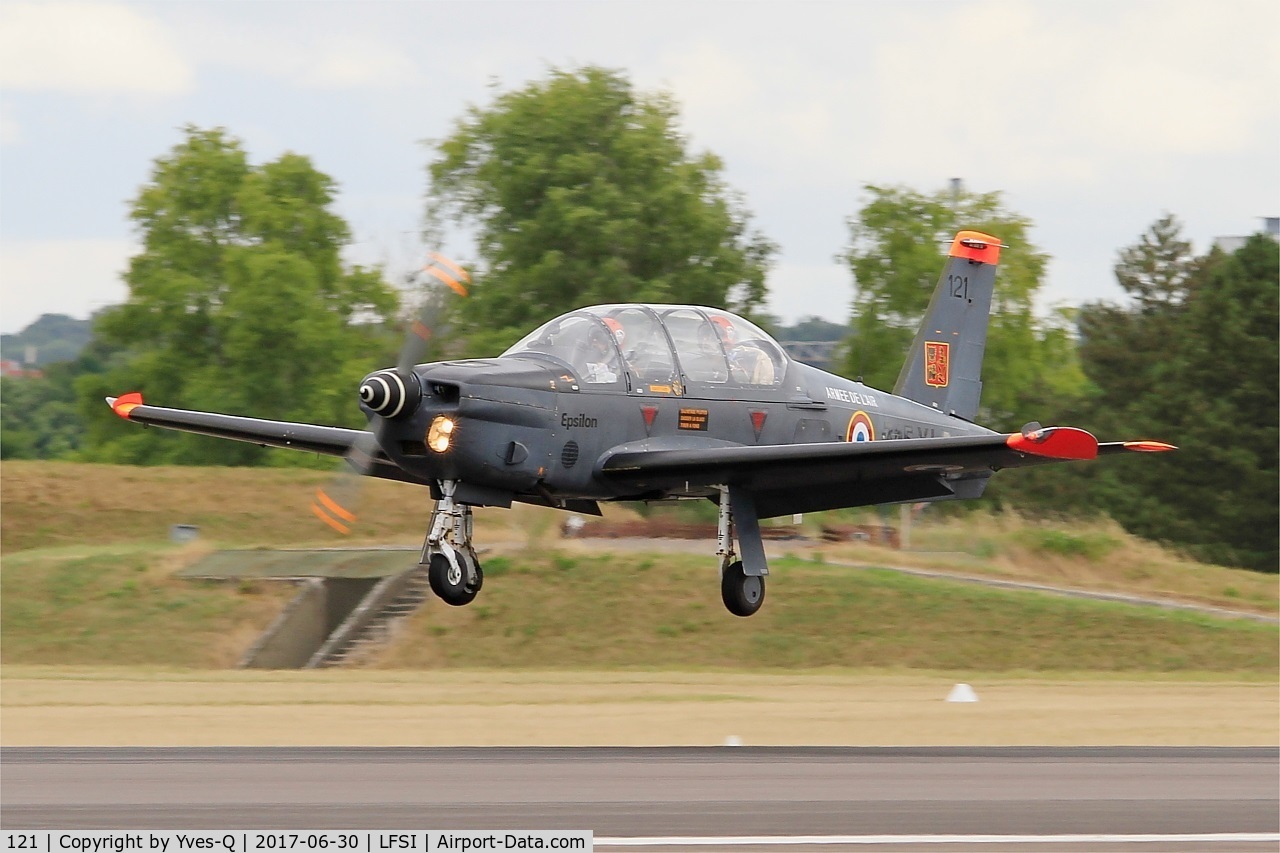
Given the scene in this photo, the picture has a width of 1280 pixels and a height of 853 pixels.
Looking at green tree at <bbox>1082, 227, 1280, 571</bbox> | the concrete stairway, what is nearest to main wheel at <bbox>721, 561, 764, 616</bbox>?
the concrete stairway

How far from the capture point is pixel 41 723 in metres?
20.5

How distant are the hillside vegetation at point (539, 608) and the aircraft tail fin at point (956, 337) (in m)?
12.8

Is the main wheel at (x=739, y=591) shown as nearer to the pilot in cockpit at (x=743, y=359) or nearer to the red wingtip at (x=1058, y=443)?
the pilot in cockpit at (x=743, y=359)

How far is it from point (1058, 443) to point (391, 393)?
5756 millimetres

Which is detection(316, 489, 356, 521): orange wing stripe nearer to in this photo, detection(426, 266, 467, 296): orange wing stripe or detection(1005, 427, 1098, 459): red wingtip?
detection(426, 266, 467, 296): orange wing stripe

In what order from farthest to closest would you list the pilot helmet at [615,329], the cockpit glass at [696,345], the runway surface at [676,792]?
the cockpit glass at [696,345], the pilot helmet at [615,329], the runway surface at [676,792]

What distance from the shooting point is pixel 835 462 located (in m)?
15.4

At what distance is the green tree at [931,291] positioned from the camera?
151ft

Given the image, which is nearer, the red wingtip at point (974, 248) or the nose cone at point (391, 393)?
the nose cone at point (391, 393)

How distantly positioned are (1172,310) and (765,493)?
70422 millimetres

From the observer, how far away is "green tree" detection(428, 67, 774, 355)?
44.3 m

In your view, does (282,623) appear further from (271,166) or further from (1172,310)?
(1172,310)

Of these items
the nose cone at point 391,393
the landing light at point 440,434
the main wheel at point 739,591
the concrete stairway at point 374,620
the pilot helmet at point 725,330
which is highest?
A: the pilot helmet at point 725,330

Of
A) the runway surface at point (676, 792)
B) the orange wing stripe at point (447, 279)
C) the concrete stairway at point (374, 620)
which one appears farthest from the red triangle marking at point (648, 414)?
the concrete stairway at point (374, 620)
